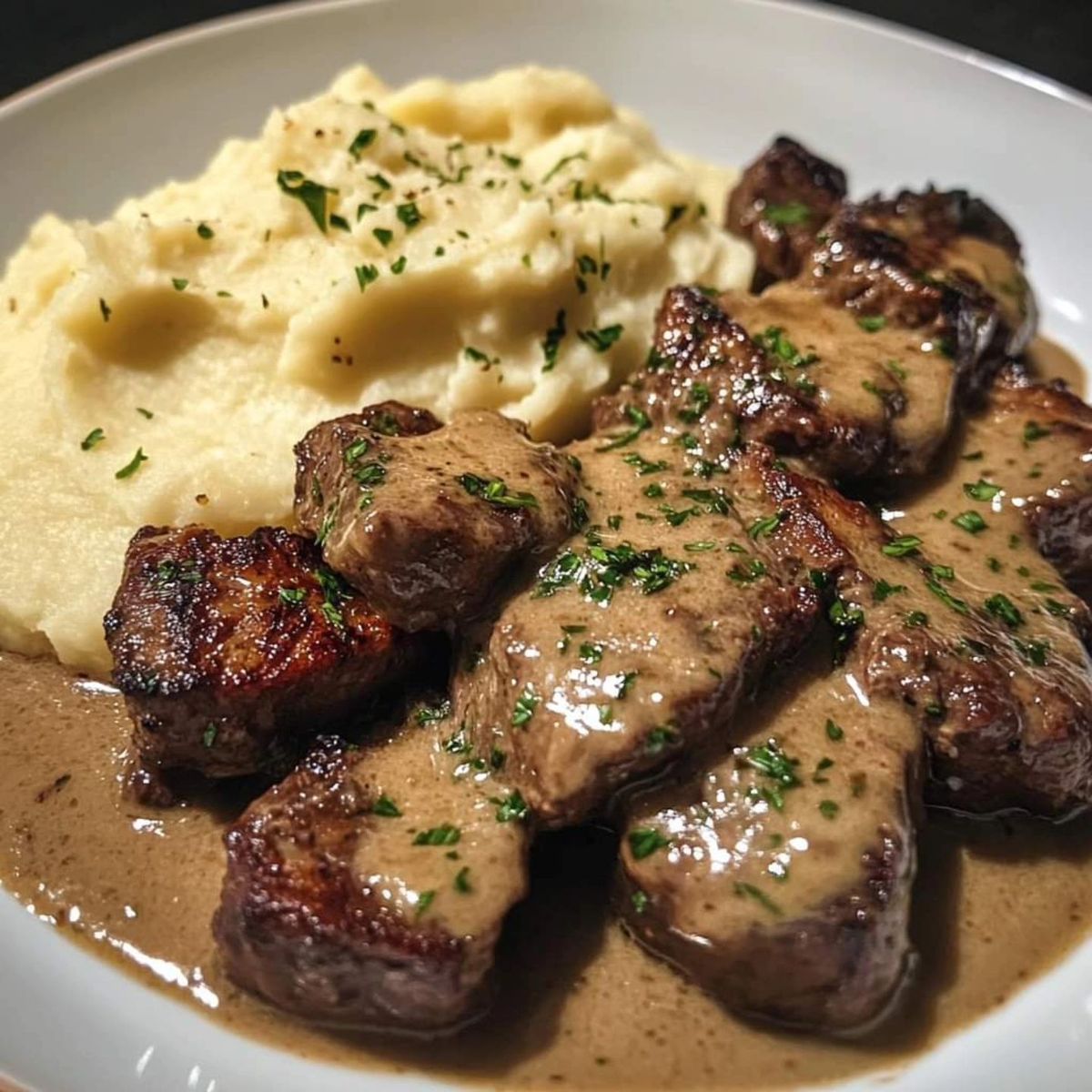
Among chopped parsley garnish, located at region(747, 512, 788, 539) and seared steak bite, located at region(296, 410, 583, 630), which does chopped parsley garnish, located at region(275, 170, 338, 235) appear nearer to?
seared steak bite, located at region(296, 410, 583, 630)

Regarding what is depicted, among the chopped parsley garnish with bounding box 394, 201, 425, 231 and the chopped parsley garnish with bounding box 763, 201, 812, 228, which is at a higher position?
the chopped parsley garnish with bounding box 763, 201, 812, 228

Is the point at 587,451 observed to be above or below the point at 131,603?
above

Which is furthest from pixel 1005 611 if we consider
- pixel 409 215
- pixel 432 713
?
pixel 409 215

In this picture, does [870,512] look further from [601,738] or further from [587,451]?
[601,738]

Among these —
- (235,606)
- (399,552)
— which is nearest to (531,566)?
(399,552)

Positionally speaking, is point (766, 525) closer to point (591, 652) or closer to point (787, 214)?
point (591, 652)

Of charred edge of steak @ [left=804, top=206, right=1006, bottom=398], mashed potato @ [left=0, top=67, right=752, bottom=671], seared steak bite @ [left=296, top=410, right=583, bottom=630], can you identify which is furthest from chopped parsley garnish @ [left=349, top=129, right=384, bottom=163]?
charred edge of steak @ [left=804, top=206, right=1006, bottom=398]
